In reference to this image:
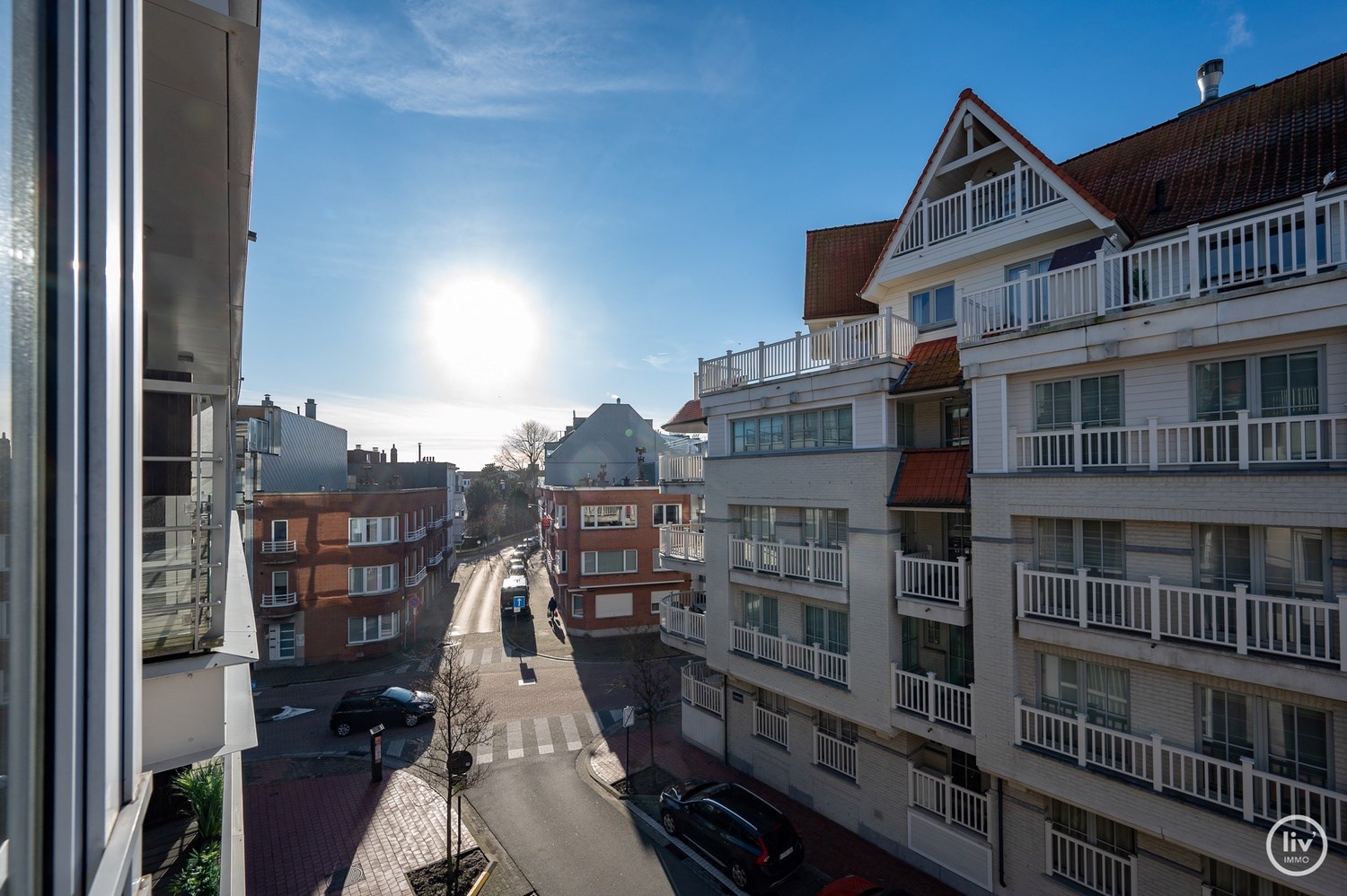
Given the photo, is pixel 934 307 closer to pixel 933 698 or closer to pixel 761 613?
pixel 933 698

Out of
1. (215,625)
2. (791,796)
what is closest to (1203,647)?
(791,796)

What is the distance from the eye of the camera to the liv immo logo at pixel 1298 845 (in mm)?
7375

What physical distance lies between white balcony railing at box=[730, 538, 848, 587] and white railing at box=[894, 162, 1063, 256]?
6.91m

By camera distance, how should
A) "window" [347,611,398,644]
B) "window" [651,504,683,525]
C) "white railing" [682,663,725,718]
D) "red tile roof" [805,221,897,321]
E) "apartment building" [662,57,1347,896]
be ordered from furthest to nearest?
"window" [651,504,683,525]
"window" [347,611,398,644]
"white railing" [682,663,725,718]
"red tile roof" [805,221,897,321]
"apartment building" [662,57,1347,896]

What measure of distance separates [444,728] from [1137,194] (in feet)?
64.2

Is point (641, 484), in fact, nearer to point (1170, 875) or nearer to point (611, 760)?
point (611, 760)

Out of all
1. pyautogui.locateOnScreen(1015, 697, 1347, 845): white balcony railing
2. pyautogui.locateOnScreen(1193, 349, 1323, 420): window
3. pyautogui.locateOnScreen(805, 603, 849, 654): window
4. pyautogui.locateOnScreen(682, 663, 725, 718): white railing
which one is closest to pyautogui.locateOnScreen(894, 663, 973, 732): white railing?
pyautogui.locateOnScreen(1015, 697, 1347, 845): white balcony railing

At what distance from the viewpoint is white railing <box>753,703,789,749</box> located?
15.0 metres

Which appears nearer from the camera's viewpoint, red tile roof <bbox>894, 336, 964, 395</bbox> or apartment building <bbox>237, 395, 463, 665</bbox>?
red tile roof <bbox>894, 336, 964, 395</bbox>

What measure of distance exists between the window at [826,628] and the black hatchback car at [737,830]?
138 inches

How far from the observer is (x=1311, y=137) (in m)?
9.30

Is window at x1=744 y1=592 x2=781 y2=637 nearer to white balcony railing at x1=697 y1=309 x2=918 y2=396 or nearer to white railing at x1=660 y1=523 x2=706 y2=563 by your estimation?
white railing at x1=660 y1=523 x2=706 y2=563

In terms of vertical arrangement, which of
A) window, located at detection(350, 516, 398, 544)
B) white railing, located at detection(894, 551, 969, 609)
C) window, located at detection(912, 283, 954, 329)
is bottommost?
window, located at detection(350, 516, 398, 544)

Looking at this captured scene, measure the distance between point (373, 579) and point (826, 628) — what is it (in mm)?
21335
